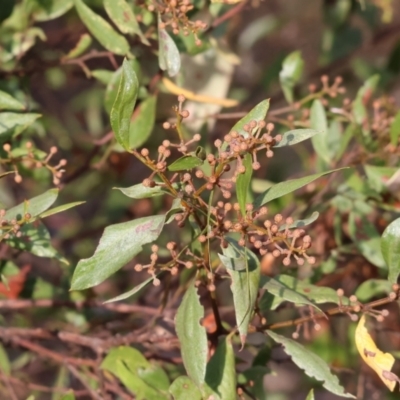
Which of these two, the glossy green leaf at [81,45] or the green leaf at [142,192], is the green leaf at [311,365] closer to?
the green leaf at [142,192]

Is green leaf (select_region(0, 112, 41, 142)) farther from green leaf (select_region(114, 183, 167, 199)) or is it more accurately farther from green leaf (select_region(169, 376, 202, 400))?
green leaf (select_region(169, 376, 202, 400))

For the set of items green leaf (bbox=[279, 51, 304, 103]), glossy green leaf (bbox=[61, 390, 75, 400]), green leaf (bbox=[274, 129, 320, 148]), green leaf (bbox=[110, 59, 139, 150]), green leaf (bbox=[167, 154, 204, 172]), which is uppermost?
green leaf (bbox=[110, 59, 139, 150])

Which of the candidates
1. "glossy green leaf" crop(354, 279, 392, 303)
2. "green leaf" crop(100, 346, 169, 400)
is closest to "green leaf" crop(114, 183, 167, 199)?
"green leaf" crop(100, 346, 169, 400)

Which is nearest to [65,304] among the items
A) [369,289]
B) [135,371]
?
[135,371]

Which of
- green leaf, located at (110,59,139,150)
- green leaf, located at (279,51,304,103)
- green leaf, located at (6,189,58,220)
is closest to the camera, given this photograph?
green leaf, located at (110,59,139,150)

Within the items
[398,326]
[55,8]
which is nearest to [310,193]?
[398,326]

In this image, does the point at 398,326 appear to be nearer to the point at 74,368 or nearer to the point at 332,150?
the point at 332,150
